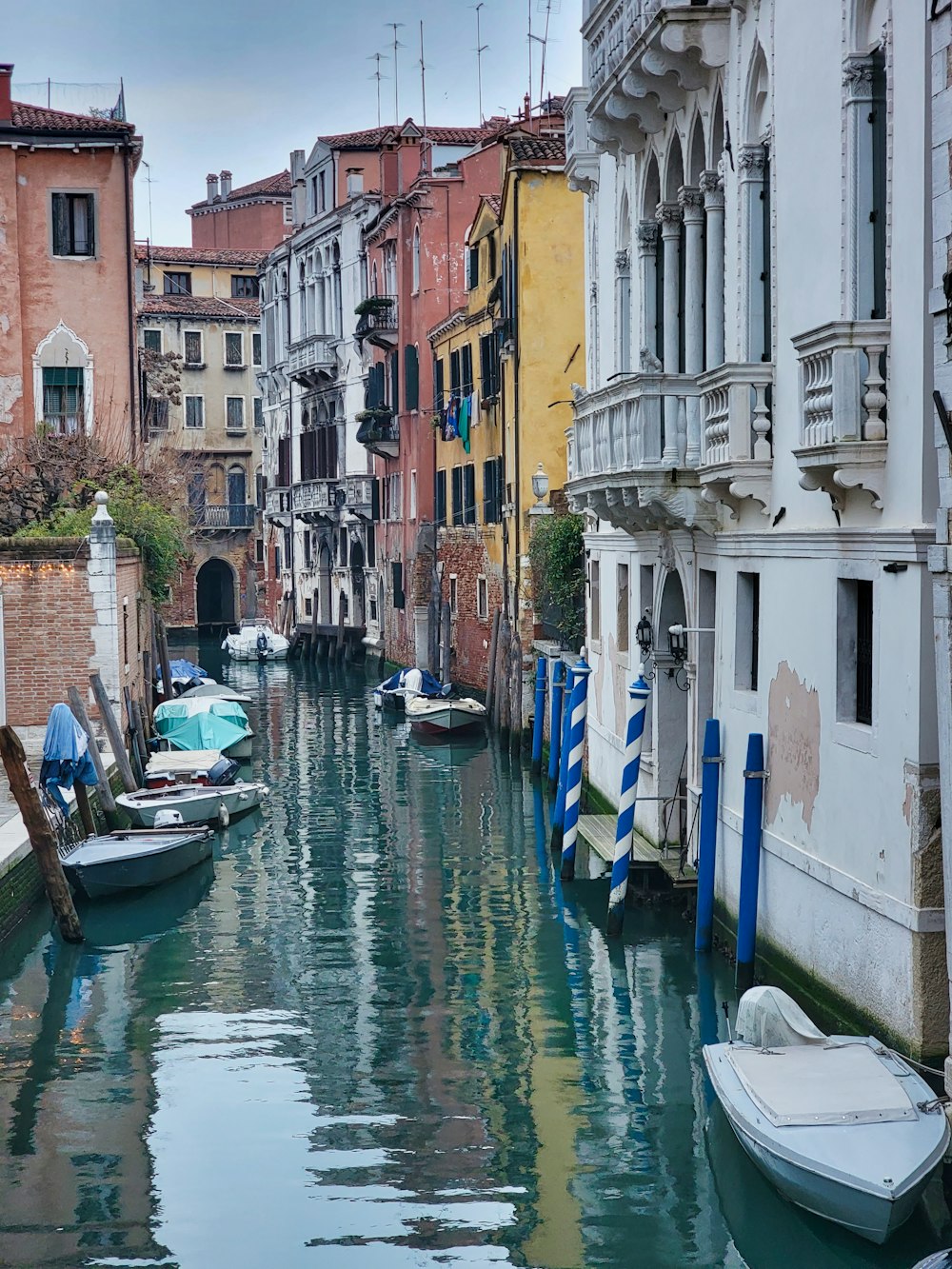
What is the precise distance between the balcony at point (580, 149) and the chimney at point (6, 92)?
9551mm

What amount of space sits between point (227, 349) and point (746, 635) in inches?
1495

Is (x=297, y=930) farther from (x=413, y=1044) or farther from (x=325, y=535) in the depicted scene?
(x=325, y=535)

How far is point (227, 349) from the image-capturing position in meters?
46.6

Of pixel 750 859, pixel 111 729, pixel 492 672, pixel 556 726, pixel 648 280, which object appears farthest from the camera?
pixel 492 672

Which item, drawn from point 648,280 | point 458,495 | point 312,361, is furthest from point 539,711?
point 312,361

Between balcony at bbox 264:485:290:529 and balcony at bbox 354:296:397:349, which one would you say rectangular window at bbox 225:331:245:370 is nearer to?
balcony at bbox 264:485:290:529

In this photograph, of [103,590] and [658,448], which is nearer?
[658,448]

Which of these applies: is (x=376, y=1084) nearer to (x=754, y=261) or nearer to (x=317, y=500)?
(x=754, y=261)

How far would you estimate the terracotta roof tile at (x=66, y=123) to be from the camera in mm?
21750

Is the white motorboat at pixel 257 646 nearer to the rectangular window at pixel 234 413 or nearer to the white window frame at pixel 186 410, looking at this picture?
the white window frame at pixel 186 410

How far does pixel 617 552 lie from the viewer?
47.4ft

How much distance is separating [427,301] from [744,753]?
71.3ft

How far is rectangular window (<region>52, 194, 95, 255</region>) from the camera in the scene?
2202 cm

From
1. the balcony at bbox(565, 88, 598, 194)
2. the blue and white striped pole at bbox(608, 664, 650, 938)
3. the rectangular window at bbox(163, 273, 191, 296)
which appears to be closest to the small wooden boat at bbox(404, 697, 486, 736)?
the balcony at bbox(565, 88, 598, 194)
